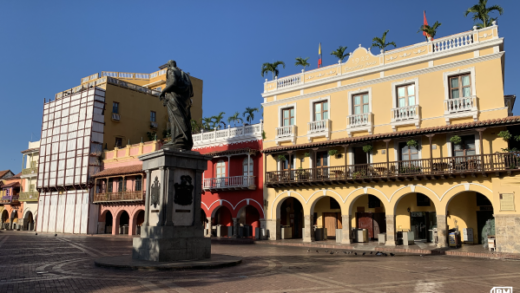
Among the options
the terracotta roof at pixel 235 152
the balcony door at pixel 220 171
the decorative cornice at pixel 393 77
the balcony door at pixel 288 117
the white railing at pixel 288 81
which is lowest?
the balcony door at pixel 220 171

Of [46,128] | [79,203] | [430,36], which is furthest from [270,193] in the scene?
[46,128]

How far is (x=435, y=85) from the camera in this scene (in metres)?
24.2

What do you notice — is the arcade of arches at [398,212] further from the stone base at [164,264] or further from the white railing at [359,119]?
the stone base at [164,264]

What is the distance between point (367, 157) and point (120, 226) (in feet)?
87.2

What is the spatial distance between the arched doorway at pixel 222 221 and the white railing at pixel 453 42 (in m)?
19.8

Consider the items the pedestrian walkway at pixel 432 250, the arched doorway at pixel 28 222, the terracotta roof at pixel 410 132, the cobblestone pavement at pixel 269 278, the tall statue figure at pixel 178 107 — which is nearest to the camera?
the cobblestone pavement at pixel 269 278

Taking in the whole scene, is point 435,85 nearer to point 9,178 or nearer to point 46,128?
point 46,128

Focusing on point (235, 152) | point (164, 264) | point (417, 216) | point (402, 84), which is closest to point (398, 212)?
point (417, 216)

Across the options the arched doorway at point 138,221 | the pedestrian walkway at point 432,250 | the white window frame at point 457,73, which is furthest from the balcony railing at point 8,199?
the white window frame at point 457,73

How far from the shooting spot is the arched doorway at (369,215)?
91.4ft

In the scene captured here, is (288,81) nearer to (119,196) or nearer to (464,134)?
(464,134)

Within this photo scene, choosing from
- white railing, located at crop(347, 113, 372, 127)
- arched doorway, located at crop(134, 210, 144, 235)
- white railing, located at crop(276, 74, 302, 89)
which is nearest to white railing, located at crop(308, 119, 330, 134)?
white railing, located at crop(347, 113, 372, 127)

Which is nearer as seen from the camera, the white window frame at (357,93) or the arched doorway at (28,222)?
the white window frame at (357,93)

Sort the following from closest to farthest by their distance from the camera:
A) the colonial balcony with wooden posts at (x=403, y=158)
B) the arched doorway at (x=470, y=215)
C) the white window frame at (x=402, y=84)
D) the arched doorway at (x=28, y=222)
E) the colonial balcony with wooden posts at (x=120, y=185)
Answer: the colonial balcony with wooden posts at (x=403, y=158), the arched doorway at (x=470, y=215), the white window frame at (x=402, y=84), the colonial balcony with wooden posts at (x=120, y=185), the arched doorway at (x=28, y=222)
